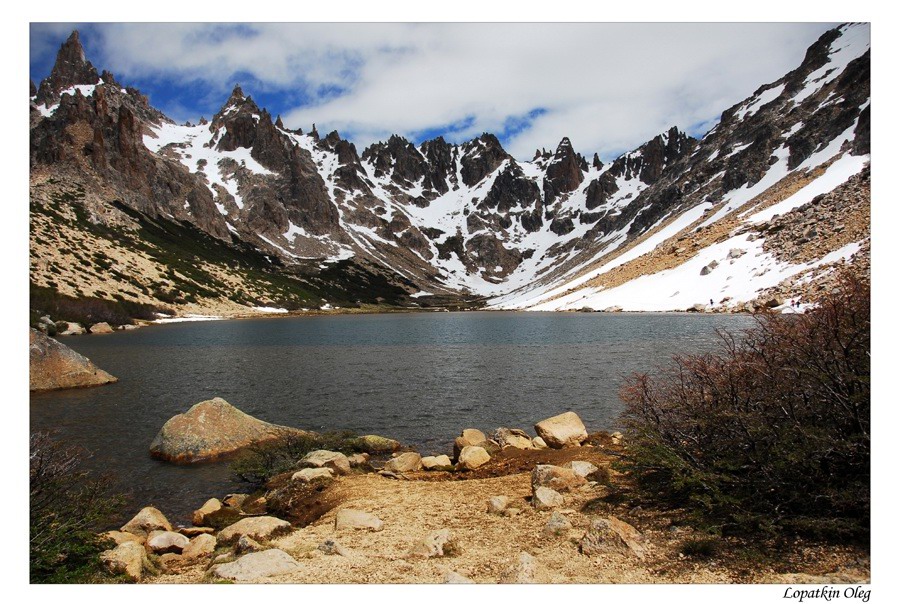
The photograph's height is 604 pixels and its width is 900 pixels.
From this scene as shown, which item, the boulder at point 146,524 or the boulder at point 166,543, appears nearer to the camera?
the boulder at point 166,543

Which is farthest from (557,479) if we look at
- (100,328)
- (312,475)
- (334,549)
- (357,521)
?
(100,328)

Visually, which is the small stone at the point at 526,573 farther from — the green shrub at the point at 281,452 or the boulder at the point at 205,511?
the green shrub at the point at 281,452

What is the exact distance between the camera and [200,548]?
418 inches

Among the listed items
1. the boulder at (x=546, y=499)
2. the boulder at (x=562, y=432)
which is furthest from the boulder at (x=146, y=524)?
the boulder at (x=562, y=432)

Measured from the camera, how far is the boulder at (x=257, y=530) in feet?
35.7

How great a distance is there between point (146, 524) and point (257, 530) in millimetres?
3474

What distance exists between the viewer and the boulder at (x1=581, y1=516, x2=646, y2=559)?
25.5 feet

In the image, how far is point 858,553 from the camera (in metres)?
6.64

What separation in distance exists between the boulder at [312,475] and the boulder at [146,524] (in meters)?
3.56

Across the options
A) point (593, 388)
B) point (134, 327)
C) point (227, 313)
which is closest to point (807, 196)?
point (593, 388)

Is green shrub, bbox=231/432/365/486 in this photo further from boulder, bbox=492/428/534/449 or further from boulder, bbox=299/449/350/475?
boulder, bbox=492/428/534/449

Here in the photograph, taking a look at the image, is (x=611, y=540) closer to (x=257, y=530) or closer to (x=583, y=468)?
(x=583, y=468)

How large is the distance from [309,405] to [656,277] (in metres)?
94.2

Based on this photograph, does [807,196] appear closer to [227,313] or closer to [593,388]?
[593,388]
